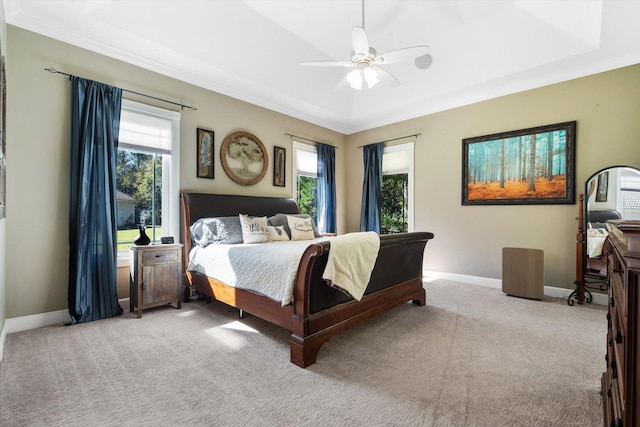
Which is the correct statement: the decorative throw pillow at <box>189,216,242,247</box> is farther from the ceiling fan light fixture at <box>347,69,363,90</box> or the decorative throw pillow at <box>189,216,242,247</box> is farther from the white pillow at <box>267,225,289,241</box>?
the ceiling fan light fixture at <box>347,69,363,90</box>

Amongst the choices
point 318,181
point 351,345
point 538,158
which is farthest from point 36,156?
point 538,158

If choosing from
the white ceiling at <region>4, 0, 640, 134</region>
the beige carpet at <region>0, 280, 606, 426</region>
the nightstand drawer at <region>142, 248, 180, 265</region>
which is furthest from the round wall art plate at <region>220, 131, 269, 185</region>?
the beige carpet at <region>0, 280, 606, 426</region>

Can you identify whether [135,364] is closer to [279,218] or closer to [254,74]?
[279,218]

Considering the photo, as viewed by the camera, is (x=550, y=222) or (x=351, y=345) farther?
(x=550, y=222)

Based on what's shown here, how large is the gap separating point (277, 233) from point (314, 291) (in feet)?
5.63

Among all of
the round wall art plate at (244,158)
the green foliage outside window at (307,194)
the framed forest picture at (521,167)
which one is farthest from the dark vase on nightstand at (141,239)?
the framed forest picture at (521,167)

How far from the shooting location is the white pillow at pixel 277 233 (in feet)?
12.2

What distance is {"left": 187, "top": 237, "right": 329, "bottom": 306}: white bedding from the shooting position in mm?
2201

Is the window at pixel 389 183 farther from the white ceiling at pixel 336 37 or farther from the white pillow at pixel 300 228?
the white pillow at pixel 300 228

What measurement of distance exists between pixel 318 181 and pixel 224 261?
3177 mm

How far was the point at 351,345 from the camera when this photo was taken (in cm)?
238

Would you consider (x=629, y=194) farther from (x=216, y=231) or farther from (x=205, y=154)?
(x=205, y=154)

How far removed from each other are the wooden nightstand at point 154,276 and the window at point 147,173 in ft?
1.66

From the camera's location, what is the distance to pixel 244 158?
4.50 meters
